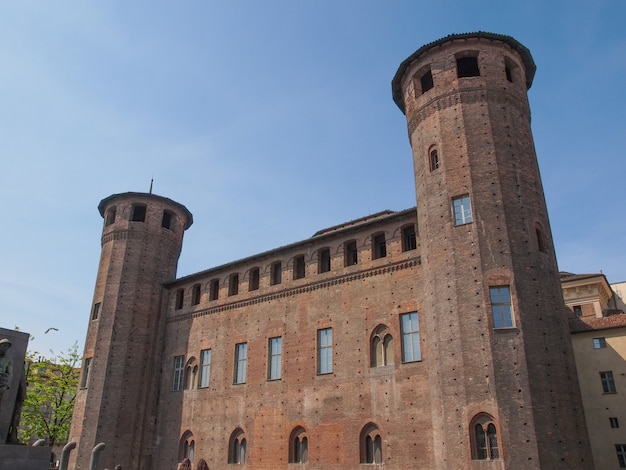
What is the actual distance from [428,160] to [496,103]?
9.36 ft

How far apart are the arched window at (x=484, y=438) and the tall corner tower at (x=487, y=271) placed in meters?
0.03

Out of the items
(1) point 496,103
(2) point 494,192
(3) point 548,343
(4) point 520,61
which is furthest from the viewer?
(4) point 520,61

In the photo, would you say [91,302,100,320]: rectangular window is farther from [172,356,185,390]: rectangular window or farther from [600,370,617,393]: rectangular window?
[600,370,617,393]: rectangular window

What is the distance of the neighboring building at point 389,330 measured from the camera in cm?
1469

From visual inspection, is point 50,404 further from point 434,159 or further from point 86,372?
point 434,159

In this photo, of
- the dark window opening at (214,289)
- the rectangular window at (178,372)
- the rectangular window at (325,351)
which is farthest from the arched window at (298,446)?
the dark window opening at (214,289)

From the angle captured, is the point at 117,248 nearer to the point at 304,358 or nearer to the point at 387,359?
the point at 304,358

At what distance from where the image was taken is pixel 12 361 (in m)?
10.8

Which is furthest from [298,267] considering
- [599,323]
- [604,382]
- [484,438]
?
[604,382]

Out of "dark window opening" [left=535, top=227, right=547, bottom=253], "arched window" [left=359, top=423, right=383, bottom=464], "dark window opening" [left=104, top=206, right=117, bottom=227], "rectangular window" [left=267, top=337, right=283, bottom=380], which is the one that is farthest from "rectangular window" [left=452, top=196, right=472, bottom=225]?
"dark window opening" [left=104, top=206, right=117, bottom=227]

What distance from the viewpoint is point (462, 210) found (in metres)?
16.9

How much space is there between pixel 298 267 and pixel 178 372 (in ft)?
25.8

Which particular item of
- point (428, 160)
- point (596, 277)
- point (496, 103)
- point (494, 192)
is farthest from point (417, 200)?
point (596, 277)

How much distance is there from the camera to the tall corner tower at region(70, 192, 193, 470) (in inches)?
940
